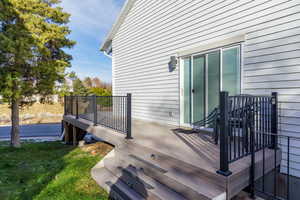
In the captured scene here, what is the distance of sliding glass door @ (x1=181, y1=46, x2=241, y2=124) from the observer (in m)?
3.65

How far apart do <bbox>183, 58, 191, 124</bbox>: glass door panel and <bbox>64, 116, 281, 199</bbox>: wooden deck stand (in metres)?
0.82

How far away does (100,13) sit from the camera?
11.1 m

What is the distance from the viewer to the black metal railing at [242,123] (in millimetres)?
2000

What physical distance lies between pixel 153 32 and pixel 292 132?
4603 mm

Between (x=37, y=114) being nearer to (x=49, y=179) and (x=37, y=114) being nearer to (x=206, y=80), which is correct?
(x=49, y=179)

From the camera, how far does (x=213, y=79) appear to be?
3.97 meters

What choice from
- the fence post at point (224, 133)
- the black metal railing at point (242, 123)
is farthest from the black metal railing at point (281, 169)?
the fence post at point (224, 133)

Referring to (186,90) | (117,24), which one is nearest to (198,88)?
(186,90)

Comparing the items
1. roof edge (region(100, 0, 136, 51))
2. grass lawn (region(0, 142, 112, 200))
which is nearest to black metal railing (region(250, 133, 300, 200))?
grass lawn (region(0, 142, 112, 200))

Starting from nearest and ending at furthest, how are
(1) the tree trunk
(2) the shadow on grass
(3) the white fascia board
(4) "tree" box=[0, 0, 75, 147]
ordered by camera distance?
(2) the shadow on grass < (3) the white fascia board < (4) "tree" box=[0, 0, 75, 147] < (1) the tree trunk

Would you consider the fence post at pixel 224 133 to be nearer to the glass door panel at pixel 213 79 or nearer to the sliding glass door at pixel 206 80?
the sliding glass door at pixel 206 80

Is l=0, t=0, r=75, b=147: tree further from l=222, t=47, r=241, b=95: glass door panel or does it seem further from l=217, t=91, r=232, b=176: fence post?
l=217, t=91, r=232, b=176: fence post

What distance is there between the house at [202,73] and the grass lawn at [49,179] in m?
0.32

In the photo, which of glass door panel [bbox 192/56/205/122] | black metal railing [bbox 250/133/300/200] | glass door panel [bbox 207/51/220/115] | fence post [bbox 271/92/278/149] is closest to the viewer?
black metal railing [bbox 250/133/300/200]
